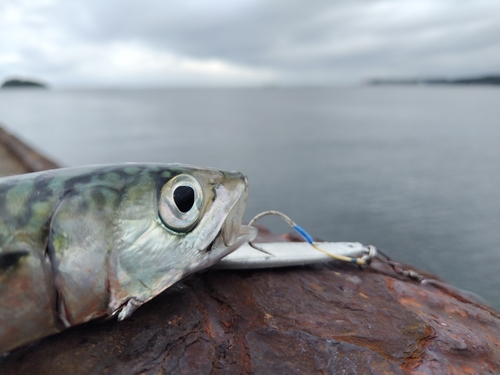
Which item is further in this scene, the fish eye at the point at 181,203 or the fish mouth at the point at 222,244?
the fish mouth at the point at 222,244

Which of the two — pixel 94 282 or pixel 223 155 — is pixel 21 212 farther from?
pixel 223 155

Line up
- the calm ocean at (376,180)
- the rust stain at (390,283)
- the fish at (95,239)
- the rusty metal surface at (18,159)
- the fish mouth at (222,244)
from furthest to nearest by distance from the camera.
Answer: the rusty metal surface at (18,159) → the calm ocean at (376,180) → the rust stain at (390,283) → the fish mouth at (222,244) → the fish at (95,239)

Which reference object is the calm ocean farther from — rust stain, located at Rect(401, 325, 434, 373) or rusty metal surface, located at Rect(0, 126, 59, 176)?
rusty metal surface, located at Rect(0, 126, 59, 176)

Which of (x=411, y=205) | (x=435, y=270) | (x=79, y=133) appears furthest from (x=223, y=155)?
(x=79, y=133)

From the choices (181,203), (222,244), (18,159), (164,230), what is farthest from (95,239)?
(18,159)

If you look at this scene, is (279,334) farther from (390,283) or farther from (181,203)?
(390,283)

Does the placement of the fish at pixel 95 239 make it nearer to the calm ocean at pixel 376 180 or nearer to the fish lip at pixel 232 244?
the fish lip at pixel 232 244

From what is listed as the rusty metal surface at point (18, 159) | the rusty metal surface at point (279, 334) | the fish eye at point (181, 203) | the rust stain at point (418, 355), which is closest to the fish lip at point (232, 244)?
the fish eye at point (181, 203)

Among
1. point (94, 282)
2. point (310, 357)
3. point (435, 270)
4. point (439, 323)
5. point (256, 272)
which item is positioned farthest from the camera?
point (435, 270)
